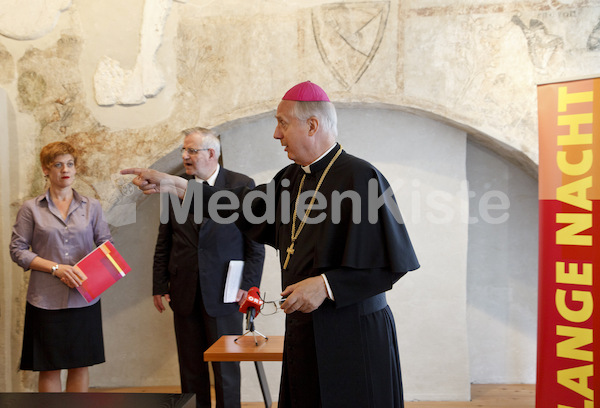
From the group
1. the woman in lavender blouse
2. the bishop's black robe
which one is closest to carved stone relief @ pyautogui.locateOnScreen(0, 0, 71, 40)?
the woman in lavender blouse

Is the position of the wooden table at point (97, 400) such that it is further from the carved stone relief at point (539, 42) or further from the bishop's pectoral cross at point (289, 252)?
the carved stone relief at point (539, 42)

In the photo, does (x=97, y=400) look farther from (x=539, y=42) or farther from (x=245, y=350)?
(x=539, y=42)

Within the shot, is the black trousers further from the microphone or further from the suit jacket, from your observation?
the microphone

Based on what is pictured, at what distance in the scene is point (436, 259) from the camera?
5.20m

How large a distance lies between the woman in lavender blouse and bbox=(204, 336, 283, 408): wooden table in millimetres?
1060

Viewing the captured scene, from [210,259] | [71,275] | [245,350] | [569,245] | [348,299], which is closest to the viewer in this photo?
[348,299]

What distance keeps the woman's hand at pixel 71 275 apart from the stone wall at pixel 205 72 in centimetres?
111

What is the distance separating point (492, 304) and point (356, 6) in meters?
2.91

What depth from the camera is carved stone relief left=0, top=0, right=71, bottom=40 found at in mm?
4953

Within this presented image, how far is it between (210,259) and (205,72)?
1716mm

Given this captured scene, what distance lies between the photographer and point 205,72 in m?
4.96

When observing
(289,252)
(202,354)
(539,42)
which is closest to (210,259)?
(202,354)

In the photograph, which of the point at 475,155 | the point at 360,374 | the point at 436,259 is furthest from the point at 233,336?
the point at 475,155

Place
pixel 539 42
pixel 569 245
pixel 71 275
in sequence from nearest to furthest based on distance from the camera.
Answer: pixel 569 245, pixel 71 275, pixel 539 42
